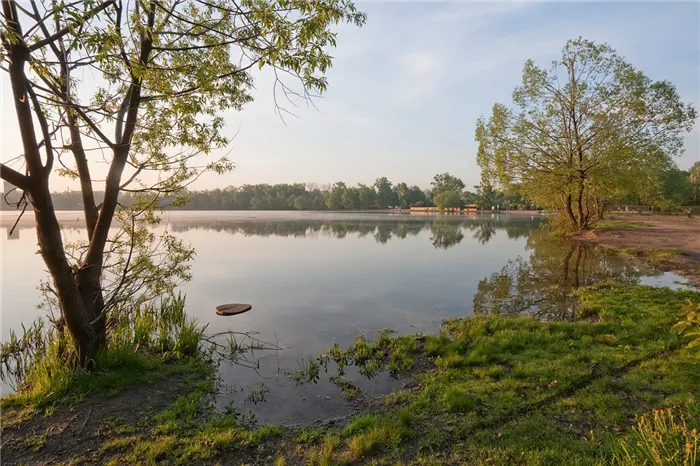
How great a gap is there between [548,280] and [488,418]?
1145 cm

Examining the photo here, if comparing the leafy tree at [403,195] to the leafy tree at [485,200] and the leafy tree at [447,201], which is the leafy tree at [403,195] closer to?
the leafy tree at [447,201]

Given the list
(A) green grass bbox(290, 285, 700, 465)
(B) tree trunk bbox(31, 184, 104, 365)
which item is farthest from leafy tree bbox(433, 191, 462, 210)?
(B) tree trunk bbox(31, 184, 104, 365)

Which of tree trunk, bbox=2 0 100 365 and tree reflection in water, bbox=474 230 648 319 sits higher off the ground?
tree trunk, bbox=2 0 100 365

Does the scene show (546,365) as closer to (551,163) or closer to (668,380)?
(668,380)

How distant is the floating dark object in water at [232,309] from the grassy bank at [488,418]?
4450mm

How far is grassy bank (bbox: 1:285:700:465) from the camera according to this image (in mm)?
3799

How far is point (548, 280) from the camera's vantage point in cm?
1419

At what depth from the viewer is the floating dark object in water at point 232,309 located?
416 inches

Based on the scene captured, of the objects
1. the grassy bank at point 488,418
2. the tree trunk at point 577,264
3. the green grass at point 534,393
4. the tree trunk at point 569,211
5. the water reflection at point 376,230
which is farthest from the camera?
the water reflection at point 376,230

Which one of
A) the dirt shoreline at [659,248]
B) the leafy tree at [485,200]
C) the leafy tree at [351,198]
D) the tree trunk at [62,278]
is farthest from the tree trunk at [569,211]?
the leafy tree at [351,198]

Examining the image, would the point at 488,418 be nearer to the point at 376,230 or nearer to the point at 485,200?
the point at 376,230

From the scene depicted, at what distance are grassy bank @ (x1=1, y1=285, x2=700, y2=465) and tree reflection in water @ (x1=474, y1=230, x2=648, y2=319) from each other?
3115 mm

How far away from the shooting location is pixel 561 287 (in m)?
12.9

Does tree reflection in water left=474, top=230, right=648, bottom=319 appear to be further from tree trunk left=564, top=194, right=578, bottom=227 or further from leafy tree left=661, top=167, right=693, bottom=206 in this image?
leafy tree left=661, top=167, right=693, bottom=206
